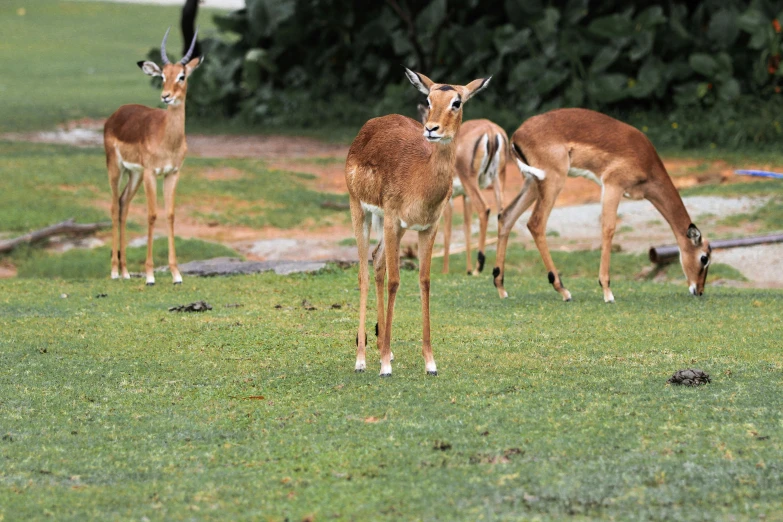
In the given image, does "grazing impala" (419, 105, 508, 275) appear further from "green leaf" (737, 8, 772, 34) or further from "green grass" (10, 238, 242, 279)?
"green leaf" (737, 8, 772, 34)

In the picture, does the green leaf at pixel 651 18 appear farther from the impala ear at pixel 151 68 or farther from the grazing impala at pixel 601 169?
the impala ear at pixel 151 68

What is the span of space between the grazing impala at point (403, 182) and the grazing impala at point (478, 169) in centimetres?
484

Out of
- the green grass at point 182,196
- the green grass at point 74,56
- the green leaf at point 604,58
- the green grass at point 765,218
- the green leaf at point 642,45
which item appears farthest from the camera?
the green grass at point 74,56

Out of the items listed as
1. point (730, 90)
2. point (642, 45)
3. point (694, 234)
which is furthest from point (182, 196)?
point (730, 90)

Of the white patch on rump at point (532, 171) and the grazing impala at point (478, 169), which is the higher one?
the white patch on rump at point (532, 171)

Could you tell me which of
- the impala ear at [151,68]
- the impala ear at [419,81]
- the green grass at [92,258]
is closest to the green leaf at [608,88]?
the green grass at [92,258]

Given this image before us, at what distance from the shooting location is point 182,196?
51.3 feet

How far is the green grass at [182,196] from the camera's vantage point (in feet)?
46.7

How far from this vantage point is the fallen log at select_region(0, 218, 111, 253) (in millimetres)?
12594

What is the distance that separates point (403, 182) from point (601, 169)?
3965 millimetres

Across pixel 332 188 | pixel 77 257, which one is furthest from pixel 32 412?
pixel 332 188

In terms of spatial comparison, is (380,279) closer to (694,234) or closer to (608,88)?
(694,234)

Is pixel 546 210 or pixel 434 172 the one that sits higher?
pixel 434 172

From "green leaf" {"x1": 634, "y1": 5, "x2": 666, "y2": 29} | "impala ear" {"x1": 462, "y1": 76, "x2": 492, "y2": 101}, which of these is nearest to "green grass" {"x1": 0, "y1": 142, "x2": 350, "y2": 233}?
"green leaf" {"x1": 634, "y1": 5, "x2": 666, "y2": 29}
